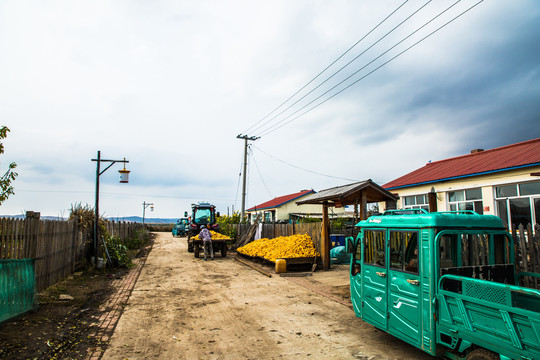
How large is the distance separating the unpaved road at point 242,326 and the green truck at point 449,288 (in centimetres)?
71

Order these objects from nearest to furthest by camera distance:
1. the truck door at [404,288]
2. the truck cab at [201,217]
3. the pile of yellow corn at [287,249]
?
the truck door at [404,288]
the pile of yellow corn at [287,249]
the truck cab at [201,217]

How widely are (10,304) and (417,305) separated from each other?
7224mm

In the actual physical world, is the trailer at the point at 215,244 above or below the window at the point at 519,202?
below

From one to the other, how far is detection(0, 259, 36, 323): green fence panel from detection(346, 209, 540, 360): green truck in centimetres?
654

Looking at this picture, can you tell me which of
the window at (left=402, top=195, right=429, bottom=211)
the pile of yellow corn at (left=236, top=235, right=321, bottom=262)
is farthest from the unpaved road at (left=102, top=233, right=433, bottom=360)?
the window at (left=402, top=195, right=429, bottom=211)

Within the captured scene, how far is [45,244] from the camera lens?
974 cm

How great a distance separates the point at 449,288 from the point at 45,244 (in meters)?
10.1

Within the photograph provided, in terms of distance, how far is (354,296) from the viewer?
654 centimetres

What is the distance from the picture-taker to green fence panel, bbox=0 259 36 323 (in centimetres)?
640

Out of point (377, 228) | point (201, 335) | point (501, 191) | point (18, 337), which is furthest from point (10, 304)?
point (501, 191)

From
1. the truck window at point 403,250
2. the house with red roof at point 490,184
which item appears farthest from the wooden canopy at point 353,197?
the truck window at point 403,250

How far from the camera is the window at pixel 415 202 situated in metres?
19.9

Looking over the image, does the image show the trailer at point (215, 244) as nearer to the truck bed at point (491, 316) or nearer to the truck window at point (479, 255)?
the truck window at point (479, 255)

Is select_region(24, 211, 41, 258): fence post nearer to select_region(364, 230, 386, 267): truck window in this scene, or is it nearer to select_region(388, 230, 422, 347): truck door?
select_region(364, 230, 386, 267): truck window
